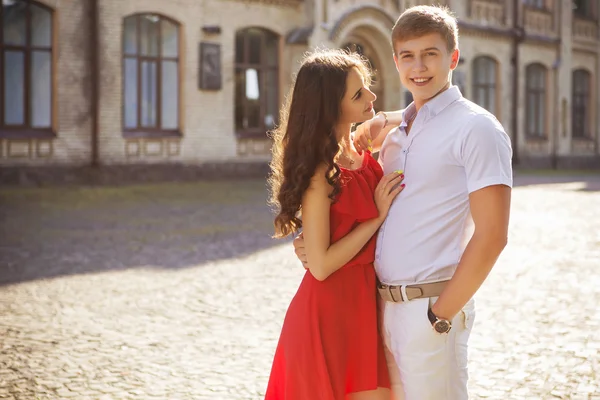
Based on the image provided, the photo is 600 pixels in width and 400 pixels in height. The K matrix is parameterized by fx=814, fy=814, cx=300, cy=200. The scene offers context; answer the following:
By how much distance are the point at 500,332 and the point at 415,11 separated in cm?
374

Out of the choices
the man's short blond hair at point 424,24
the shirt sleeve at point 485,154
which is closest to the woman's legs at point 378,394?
the shirt sleeve at point 485,154

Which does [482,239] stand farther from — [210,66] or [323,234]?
[210,66]

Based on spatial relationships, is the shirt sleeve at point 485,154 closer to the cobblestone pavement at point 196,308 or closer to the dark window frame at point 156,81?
the cobblestone pavement at point 196,308

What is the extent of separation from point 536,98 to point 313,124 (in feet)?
96.0

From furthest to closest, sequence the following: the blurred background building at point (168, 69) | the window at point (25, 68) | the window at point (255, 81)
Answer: the window at point (255, 81) < the blurred background building at point (168, 69) < the window at point (25, 68)

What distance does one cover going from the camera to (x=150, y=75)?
64.0 ft

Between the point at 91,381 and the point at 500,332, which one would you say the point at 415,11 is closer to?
the point at 91,381

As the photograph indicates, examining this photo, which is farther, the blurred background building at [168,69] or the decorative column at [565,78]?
the decorative column at [565,78]

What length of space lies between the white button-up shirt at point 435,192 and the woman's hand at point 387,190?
0.07 ft

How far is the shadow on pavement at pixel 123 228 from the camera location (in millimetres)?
8820

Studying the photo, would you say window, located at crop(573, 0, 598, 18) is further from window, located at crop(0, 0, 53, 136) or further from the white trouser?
the white trouser

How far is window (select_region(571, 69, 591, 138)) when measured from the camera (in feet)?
106

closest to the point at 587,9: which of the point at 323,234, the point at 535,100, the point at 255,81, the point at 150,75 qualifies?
the point at 535,100

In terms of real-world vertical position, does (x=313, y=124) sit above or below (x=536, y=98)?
below
